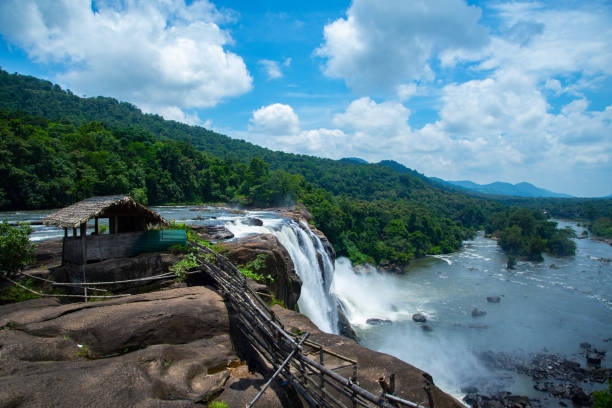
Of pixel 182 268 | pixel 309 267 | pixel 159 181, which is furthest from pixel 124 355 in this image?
pixel 159 181

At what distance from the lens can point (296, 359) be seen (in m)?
6.21

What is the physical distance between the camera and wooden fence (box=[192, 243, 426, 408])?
5000 mm

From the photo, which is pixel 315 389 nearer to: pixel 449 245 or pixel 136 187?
pixel 136 187

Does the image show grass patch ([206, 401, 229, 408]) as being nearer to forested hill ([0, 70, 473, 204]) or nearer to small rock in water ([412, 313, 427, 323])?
small rock in water ([412, 313, 427, 323])

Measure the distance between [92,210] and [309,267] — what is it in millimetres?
13781

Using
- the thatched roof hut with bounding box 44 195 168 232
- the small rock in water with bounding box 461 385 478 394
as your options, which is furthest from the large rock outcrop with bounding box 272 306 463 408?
the small rock in water with bounding box 461 385 478 394

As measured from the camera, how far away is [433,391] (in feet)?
19.9

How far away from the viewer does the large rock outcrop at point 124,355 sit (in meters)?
4.82

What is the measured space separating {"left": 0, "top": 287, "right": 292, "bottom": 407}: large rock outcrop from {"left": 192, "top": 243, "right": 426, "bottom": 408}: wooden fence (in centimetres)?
44

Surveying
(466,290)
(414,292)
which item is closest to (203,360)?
(414,292)

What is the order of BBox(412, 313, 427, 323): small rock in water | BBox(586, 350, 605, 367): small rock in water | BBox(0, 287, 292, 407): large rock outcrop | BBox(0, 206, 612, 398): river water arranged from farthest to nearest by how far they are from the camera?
1. BBox(412, 313, 427, 323): small rock in water
2. BBox(586, 350, 605, 367): small rock in water
3. BBox(0, 206, 612, 398): river water
4. BBox(0, 287, 292, 407): large rock outcrop

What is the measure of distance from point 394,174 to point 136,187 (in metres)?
127

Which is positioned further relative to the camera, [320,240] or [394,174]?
[394,174]

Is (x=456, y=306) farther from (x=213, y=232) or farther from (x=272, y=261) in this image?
(x=213, y=232)
